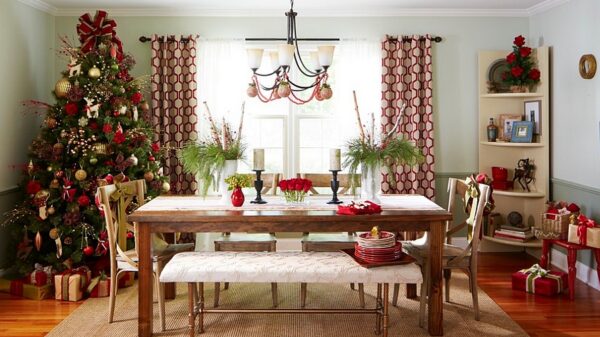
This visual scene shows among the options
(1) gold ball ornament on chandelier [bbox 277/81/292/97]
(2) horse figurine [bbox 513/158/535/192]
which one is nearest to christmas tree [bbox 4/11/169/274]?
(1) gold ball ornament on chandelier [bbox 277/81/292/97]

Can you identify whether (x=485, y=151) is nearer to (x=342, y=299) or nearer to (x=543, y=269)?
(x=543, y=269)

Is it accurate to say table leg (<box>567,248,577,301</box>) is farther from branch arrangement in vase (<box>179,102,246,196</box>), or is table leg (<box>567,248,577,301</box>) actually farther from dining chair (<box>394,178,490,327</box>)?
branch arrangement in vase (<box>179,102,246,196</box>)

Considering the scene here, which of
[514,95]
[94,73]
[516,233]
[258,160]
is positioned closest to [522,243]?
[516,233]

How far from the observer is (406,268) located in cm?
395

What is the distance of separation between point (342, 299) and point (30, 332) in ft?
7.36

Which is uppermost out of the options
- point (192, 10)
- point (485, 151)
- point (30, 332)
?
point (192, 10)

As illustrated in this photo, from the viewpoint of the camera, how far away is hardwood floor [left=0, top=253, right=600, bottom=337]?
4344 mm

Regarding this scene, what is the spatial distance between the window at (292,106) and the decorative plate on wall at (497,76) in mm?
1136

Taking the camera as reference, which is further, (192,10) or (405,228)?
(192,10)

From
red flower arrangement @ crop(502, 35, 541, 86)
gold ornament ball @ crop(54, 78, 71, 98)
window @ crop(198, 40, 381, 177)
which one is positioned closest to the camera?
gold ornament ball @ crop(54, 78, 71, 98)

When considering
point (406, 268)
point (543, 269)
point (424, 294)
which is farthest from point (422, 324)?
point (543, 269)

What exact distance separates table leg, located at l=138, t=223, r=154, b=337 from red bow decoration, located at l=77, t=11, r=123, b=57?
223cm

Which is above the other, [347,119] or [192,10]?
[192,10]

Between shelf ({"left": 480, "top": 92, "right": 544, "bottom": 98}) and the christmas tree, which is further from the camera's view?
shelf ({"left": 480, "top": 92, "right": 544, "bottom": 98})
